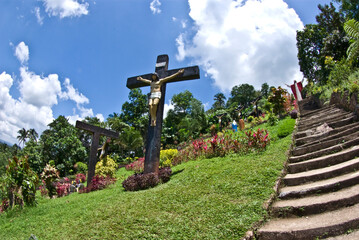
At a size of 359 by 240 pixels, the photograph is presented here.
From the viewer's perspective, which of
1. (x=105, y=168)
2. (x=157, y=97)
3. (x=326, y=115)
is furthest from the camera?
(x=105, y=168)

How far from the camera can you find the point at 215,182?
4.77 metres

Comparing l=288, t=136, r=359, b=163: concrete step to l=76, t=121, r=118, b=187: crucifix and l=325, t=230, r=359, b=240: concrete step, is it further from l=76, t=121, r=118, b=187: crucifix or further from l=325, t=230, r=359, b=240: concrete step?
l=76, t=121, r=118, b=187: crucifix

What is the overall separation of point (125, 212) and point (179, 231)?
1253 mm

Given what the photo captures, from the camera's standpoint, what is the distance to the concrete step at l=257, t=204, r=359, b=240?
2.74 metres

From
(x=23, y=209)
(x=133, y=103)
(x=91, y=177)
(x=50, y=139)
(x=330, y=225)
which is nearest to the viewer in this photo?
(x=330, y=225)

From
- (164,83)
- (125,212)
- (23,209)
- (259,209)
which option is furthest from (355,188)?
(23,209)

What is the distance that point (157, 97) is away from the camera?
700 centimetres

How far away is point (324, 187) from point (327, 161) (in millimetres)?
1382

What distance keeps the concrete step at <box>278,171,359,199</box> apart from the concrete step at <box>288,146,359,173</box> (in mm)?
847

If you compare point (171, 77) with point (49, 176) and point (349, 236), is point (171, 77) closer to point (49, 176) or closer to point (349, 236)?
point (349, 236)

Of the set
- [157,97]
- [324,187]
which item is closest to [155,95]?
[157,97]

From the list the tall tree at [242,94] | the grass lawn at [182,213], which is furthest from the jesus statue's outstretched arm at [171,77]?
the tall tree at [242,94]

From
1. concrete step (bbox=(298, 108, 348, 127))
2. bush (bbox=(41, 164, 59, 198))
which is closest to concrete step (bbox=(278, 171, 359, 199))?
concrete step (bbox=(298, 108, 348, 127))

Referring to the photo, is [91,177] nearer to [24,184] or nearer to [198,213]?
[24,184]
